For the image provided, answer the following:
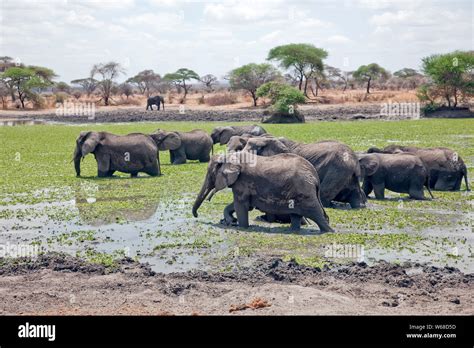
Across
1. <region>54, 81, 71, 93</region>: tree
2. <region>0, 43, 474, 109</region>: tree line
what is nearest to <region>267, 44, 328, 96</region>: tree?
<region>0, 43, 474, 109</region>: tree line

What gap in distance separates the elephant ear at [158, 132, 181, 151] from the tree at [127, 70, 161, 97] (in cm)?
6691

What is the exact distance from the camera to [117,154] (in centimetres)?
2175

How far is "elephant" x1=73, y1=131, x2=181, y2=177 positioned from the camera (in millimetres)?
21719

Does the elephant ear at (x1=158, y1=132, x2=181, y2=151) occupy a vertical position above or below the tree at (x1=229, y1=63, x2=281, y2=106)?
below

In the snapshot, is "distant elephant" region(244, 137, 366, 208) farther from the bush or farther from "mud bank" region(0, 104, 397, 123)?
the bush

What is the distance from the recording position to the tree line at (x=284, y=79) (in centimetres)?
5353

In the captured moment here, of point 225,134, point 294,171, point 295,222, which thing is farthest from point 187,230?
point 225,134

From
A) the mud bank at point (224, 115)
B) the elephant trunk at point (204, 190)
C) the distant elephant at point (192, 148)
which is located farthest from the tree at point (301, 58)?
the elephant trunk at point (204, 190)

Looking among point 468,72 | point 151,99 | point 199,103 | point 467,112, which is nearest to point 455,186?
point 467,112

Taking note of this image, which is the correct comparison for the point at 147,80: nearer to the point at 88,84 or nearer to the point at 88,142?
the point at 88,84
